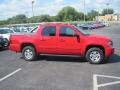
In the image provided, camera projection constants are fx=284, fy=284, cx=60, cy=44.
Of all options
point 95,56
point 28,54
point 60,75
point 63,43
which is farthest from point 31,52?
point 60,75

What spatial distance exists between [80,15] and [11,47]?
133 m

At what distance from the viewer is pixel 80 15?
146 metres

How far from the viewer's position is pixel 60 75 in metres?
10.2

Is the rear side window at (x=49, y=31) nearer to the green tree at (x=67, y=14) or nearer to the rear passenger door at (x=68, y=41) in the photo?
the rear passenger door at (x=68, y=41)

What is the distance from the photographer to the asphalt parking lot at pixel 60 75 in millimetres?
8578

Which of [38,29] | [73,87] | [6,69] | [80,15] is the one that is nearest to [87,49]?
[38,29]

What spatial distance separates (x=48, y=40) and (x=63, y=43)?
2.57ft

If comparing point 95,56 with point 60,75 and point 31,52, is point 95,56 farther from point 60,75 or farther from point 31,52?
point 31,52

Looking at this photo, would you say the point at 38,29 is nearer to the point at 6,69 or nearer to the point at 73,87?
the point at 6,69

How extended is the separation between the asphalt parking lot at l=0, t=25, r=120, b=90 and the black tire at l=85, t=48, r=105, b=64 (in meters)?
0.30

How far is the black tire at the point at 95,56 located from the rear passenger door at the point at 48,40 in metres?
1.72

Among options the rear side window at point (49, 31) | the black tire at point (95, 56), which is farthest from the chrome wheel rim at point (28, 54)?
the black tire at point (95, 56)

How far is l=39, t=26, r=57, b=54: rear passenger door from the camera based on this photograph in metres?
13.5

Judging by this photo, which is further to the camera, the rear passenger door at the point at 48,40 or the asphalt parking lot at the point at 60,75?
the rear passenger door at the point at 48,40
